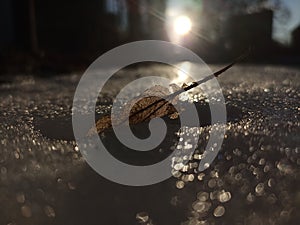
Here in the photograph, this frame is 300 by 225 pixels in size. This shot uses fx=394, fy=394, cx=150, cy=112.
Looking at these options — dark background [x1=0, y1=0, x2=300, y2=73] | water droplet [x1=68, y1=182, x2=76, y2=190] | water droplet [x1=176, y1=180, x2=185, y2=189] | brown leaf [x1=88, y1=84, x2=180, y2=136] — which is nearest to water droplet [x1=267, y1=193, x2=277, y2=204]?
water droplet [x1=176, y1=180, x2=185, y2=189]

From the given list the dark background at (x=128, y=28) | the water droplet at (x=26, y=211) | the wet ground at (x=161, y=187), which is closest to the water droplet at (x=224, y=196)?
the wet ground at (x=161, y=187)

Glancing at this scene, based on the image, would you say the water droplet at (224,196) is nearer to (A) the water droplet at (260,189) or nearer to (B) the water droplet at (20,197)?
(A) the water droplet at (260,189)

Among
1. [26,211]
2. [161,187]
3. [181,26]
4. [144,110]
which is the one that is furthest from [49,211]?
[181,26]

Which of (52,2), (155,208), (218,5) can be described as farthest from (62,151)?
(218,5)

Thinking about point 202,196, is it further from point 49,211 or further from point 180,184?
point 49,211

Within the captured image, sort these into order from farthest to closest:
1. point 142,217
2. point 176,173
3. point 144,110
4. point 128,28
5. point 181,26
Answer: point 128,28
point 181,26
point 144,110
point 176,173
point 142,217
